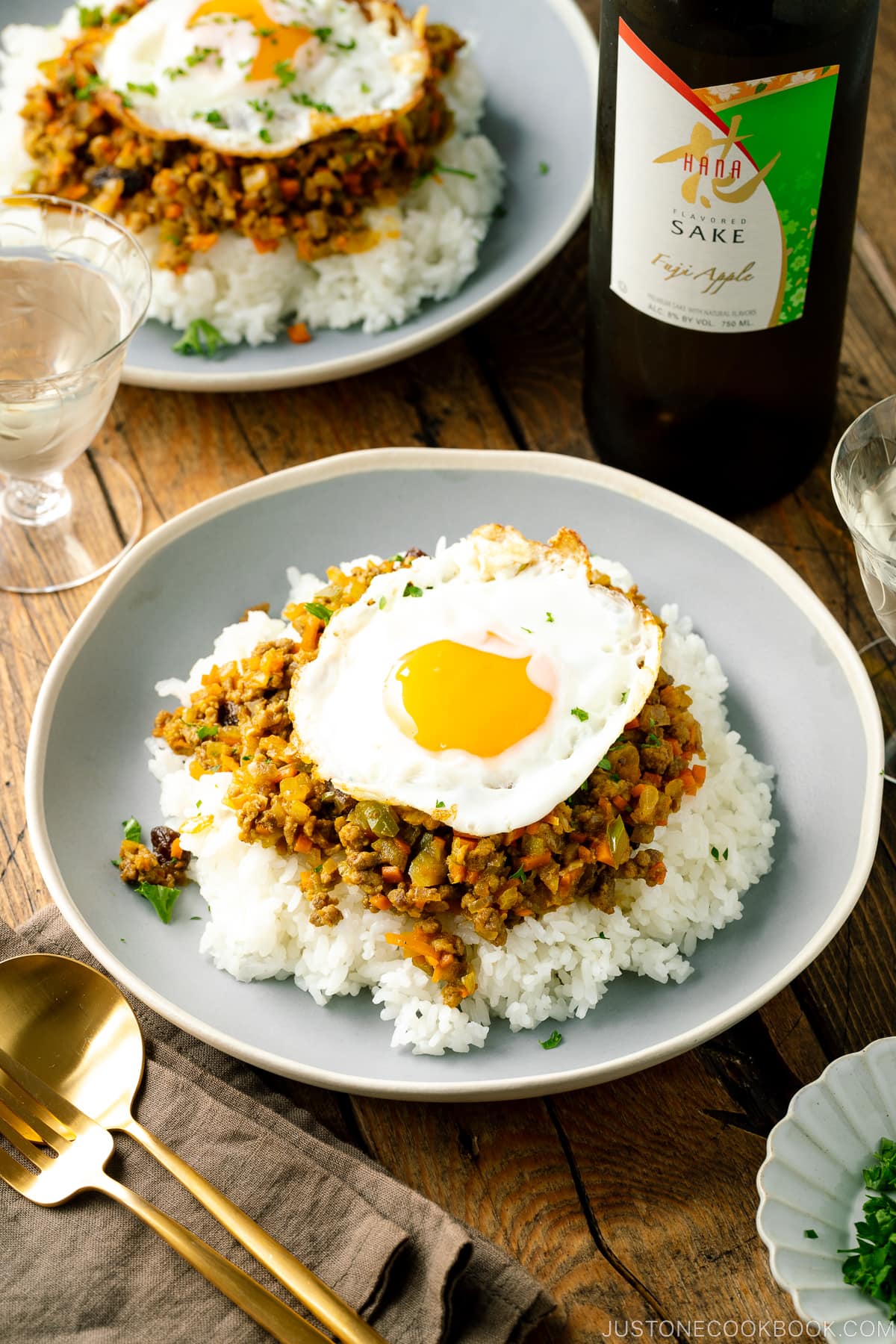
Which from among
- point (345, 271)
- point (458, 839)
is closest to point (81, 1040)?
point (458, 839)

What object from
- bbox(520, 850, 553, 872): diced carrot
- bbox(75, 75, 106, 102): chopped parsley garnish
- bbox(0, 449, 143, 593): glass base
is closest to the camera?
bbox(520, 850, 553, 872): diced carrot

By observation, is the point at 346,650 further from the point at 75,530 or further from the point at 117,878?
the point at 75,530

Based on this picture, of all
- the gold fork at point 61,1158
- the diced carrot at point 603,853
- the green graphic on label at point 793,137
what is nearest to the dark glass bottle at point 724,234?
the green graphic on label at point 793,137

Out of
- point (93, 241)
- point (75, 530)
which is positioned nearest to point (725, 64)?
point (93, 241)

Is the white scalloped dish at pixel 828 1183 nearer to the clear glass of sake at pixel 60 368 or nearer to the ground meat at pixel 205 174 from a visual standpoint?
the clear glass of sake at pixel 60 368

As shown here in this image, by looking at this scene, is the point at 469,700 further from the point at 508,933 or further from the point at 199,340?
the point at 199,340

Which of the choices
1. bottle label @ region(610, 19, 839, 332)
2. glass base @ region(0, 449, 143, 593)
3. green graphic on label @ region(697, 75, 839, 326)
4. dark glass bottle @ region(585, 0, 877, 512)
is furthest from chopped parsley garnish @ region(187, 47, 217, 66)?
green graphic on label @ region(697, 75, 839, 326)

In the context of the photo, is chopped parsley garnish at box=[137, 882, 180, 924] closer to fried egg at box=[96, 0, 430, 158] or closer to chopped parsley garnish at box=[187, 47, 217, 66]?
fried egg at box=[96, 0, 430, 158]
